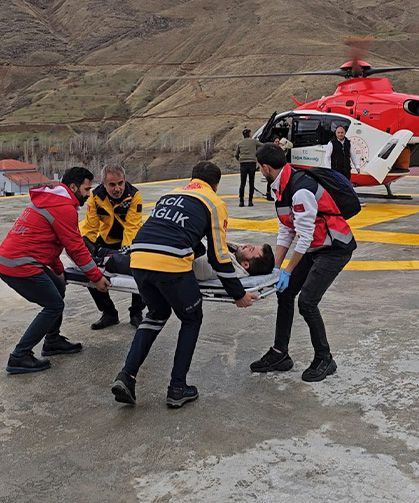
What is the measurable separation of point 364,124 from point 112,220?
9127mm

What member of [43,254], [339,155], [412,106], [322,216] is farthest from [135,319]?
[412,106]

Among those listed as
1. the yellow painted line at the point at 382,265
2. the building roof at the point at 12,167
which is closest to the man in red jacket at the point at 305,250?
the yellow painted line at the point at 382,265

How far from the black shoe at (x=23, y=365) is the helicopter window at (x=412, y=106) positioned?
10631 mm

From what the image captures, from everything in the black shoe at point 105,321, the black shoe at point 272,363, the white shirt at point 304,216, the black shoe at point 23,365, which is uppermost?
the white shirt at point 304,216

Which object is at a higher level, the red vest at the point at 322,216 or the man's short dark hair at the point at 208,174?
the man's short dark hair at the point at 208,174

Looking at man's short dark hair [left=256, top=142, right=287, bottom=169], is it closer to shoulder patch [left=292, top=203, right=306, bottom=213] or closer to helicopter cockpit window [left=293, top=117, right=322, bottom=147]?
shoulder patch [left=292, top=203, right=306, bottom=213]

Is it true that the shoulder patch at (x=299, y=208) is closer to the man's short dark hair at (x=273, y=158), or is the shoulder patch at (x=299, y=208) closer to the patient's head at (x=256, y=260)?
the man's short dark hair at (x=273, y=158)

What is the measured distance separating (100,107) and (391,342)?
8034cm

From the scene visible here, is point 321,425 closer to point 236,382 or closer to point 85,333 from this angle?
point 236,382

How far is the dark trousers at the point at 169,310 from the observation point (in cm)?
402

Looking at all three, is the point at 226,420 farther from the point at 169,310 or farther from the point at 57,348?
the point at 57,348

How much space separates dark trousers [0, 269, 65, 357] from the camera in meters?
4.73

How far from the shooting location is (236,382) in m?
4.56

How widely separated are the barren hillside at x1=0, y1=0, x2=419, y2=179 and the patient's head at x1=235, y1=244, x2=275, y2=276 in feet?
148
